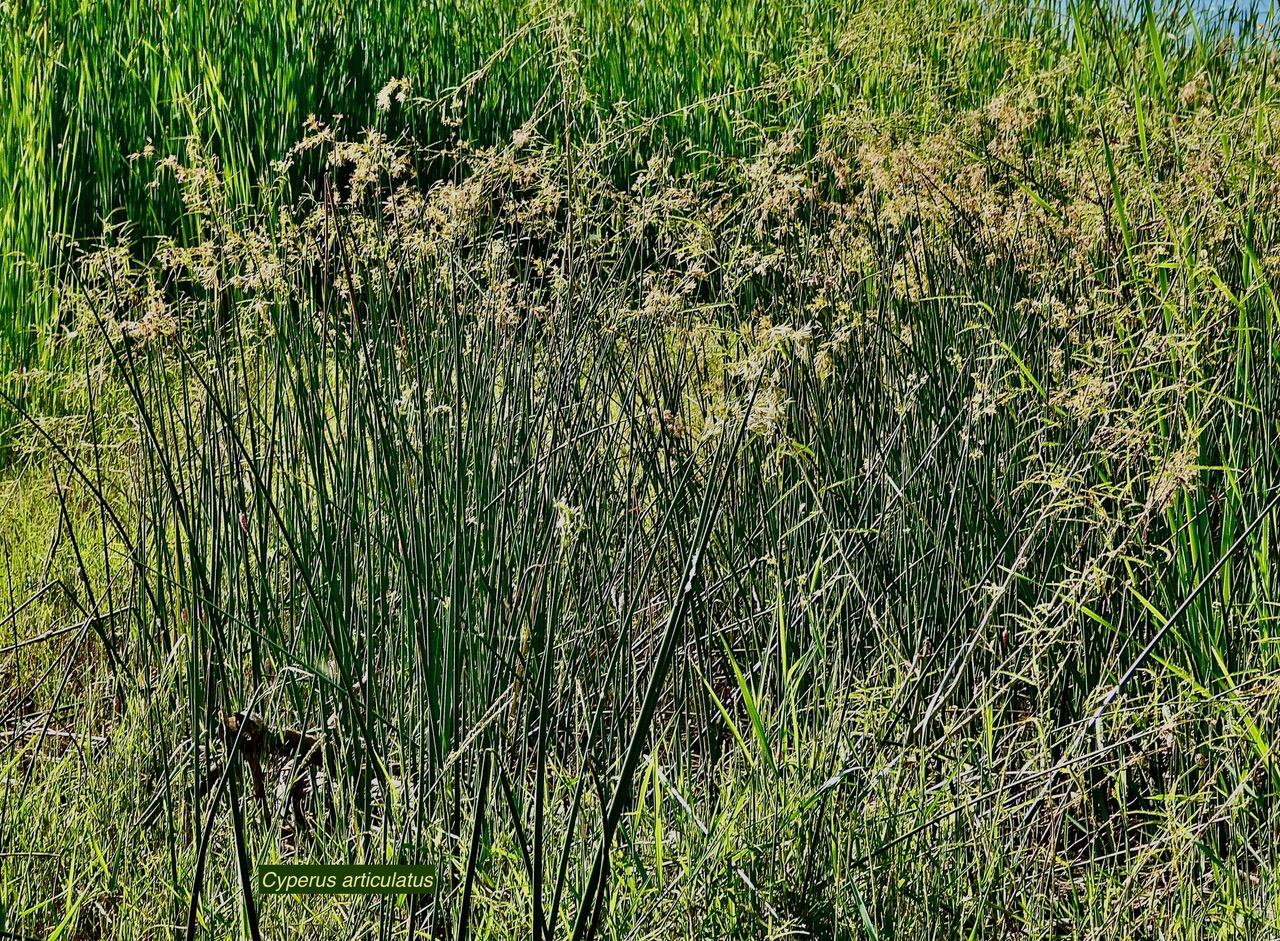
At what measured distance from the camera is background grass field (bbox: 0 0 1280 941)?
4.31 ft

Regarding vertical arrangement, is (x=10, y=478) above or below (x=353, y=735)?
below

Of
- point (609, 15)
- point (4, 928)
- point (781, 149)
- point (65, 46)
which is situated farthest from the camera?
point (609, 15)

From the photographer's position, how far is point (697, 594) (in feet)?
4.75

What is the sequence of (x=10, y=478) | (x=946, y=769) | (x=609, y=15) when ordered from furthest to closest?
1. (x=609, y=15)
2. (x=10, y=478)
3. (x=946, y=769)

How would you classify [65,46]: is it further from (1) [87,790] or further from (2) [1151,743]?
(2) [1151,743]

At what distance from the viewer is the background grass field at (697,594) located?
131 centimetres

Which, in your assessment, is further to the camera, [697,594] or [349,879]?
[697,594]

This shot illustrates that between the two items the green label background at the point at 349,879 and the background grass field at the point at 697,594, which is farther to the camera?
the background grass field at the point at 697,594

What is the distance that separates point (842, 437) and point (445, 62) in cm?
325

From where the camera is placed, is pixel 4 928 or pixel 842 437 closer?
pixel 4 928

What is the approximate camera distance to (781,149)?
1.80 meters

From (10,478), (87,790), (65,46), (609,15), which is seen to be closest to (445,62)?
(609,15)

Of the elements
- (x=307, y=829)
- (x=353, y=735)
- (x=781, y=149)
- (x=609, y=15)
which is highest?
(x=609, y=15)

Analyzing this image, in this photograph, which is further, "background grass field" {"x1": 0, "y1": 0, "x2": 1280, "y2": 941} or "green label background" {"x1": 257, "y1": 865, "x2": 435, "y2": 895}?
"background grass field" {"x1": 0, "y1": 0, "x2": 1280, "y2": 941}
